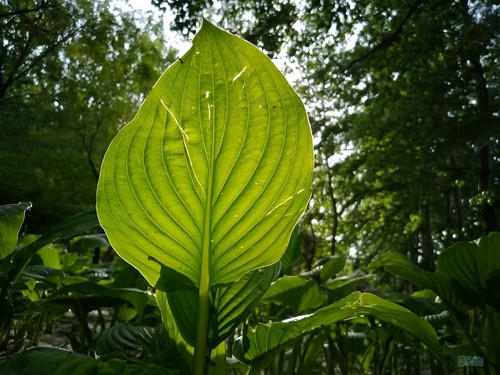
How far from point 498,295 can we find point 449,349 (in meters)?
0.29

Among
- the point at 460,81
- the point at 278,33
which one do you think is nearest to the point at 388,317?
the point at 278,33

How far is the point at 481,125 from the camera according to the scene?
518cm

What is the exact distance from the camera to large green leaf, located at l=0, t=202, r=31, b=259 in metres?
0.82

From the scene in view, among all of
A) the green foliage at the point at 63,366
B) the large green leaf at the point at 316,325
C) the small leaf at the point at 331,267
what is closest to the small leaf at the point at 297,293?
the small leaf at the point at 331,267

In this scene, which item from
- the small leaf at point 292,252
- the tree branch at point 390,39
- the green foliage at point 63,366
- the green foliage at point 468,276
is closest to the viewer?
the green foliage at point 63,366

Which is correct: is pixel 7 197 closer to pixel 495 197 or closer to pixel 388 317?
pixel 495 197

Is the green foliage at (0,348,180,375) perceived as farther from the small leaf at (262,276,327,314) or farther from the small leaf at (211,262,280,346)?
the small leaf at (262,276,327,314)

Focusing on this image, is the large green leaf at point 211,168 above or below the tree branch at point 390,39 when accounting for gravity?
below

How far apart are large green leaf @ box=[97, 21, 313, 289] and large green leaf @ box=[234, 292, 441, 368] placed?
0.14m

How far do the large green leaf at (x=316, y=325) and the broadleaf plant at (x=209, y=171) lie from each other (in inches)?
5.2

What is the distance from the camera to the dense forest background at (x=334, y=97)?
17.5 feet

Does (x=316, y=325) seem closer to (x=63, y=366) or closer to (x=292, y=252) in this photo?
(x=63, y=366)

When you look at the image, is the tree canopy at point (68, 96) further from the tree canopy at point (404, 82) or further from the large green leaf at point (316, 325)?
the large green leaf at point (316, 325)

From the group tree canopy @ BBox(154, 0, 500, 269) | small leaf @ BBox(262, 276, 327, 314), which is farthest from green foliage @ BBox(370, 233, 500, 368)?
tree canopy @ BBox(154, 0, 500, 269)
